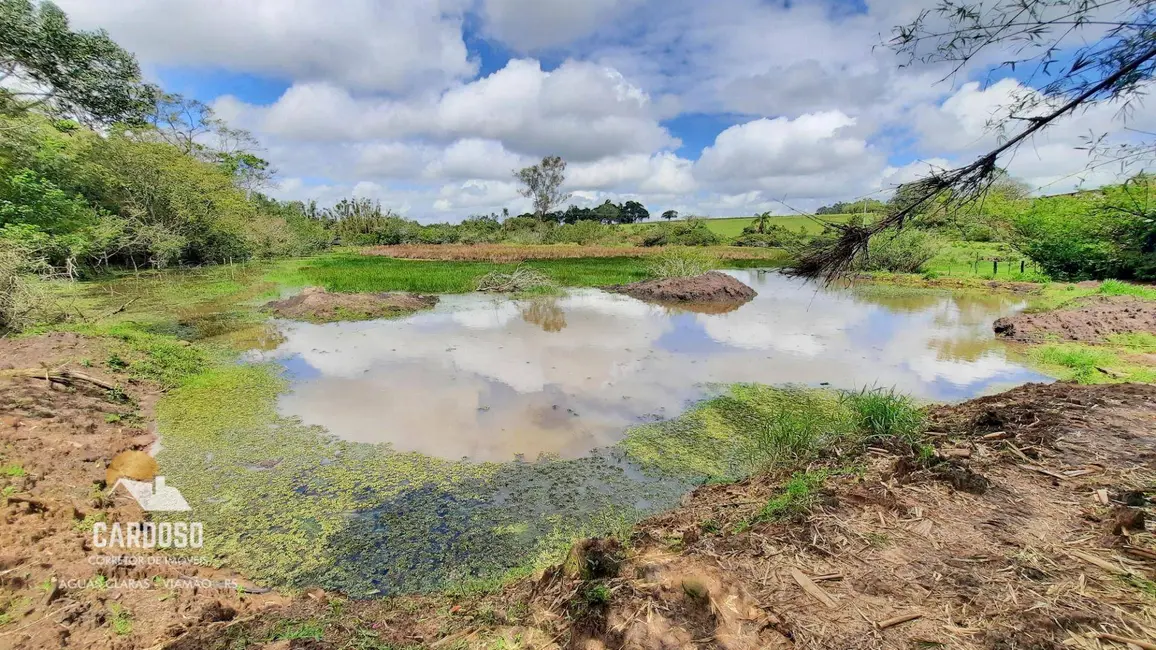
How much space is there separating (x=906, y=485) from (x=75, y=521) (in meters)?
6.39

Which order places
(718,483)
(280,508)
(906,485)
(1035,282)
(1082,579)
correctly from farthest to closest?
1. (1035,282)
2. (718,483)
3. (280,508)
4. (906,485)
5. (1082,579)

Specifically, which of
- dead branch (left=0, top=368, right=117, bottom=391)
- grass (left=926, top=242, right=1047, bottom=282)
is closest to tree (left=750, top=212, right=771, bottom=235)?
grass (left=926, top=242, right=1047, bottom=282)

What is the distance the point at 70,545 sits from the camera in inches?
132

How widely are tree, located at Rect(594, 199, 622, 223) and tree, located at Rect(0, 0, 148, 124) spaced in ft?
195

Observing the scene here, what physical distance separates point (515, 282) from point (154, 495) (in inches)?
611

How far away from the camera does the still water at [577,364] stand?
655 cm

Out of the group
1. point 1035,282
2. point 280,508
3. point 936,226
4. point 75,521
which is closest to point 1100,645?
point 936,226

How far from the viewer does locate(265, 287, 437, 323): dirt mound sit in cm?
1386

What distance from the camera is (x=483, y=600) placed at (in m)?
3.06

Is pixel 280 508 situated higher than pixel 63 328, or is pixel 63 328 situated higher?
pixel 63 328

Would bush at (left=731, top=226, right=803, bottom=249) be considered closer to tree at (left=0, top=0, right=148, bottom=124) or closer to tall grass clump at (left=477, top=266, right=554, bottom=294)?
tall grass clump at (left=477, top=266, right=554, bottom=294)

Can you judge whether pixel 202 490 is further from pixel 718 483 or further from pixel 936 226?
pixel 936 226

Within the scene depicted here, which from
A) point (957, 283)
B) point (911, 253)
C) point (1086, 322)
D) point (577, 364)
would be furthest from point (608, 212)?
point (577, 364)

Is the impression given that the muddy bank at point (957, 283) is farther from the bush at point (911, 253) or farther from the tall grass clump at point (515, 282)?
the tall grass clump at point (515, 282)
